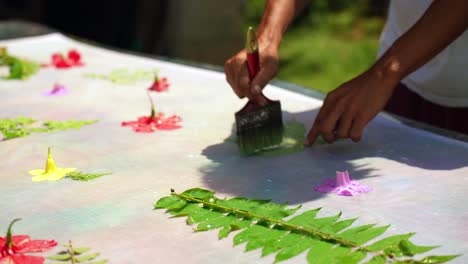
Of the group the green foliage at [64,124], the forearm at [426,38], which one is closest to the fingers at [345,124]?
the forearm at [426,38]

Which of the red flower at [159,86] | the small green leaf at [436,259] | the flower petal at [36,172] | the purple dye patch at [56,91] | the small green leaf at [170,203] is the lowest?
the flower petal at [36,172]

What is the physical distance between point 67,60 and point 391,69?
1.35 meters

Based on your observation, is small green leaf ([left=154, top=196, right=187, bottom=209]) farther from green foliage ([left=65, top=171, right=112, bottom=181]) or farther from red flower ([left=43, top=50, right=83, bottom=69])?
Result: red flower ([left=43, top=50, right=83, bottom=69])

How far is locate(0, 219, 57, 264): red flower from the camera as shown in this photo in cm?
119

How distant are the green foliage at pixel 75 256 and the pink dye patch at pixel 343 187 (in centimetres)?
46

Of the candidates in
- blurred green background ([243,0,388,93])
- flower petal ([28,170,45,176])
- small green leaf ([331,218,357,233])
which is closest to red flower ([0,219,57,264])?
flower petal ([28,170,45,176])

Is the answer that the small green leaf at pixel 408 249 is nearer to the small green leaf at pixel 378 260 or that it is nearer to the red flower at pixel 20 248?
the small green leaf at pixel 378 260

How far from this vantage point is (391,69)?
158 cm

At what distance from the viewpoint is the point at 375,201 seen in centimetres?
139

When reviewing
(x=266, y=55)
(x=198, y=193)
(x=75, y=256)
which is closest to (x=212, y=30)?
(x=266, y=55)

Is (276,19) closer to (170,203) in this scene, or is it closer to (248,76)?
(248,76)

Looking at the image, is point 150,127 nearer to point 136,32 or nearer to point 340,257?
point 340,257

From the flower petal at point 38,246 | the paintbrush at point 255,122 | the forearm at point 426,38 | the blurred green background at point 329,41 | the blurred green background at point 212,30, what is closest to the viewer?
the flower petal at point 38,246

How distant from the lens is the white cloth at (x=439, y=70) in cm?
190
